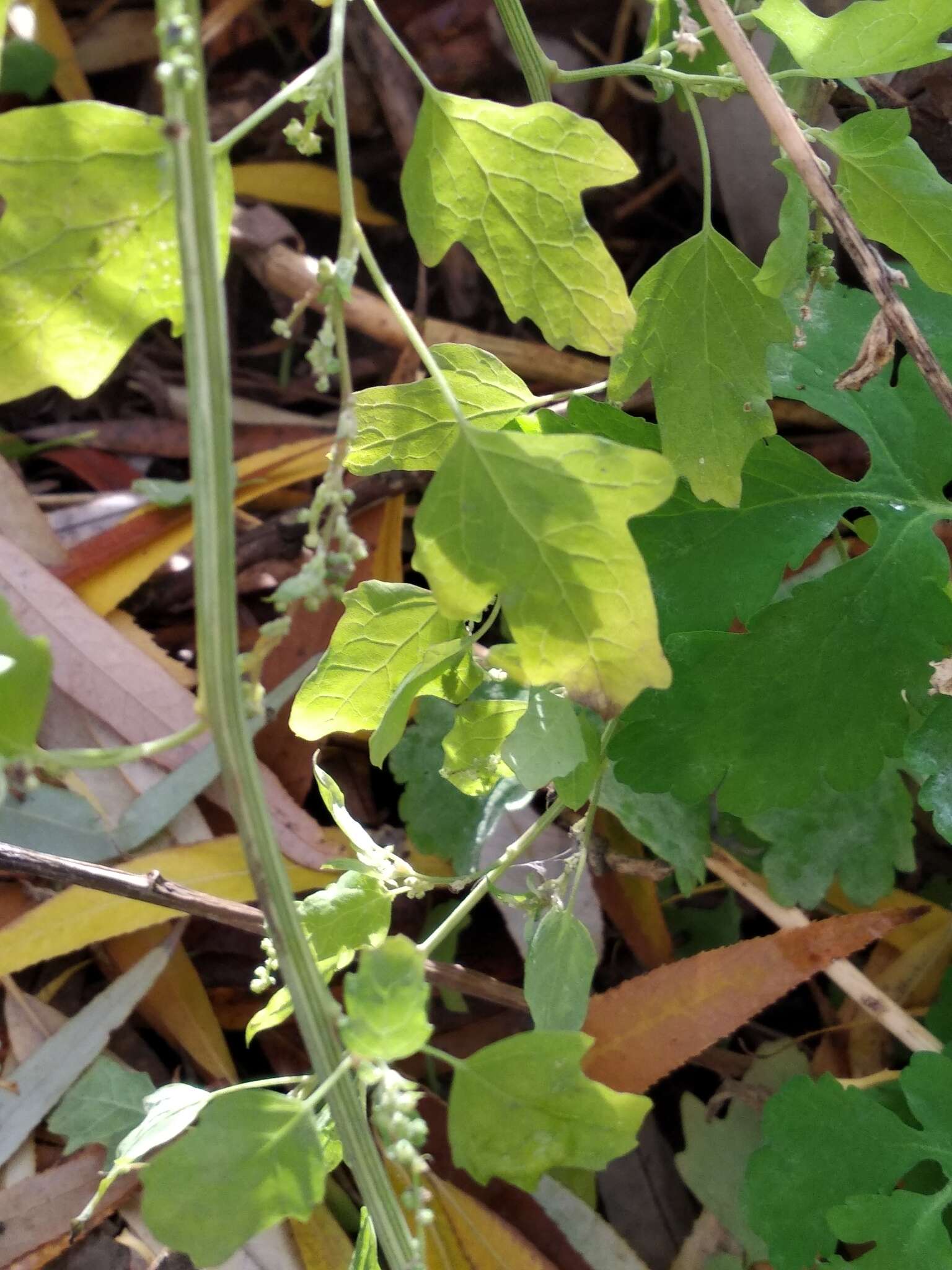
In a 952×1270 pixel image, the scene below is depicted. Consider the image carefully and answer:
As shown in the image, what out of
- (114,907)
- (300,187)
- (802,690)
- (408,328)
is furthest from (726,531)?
(300,187)

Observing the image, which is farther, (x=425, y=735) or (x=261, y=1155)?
(x=425, y=735)

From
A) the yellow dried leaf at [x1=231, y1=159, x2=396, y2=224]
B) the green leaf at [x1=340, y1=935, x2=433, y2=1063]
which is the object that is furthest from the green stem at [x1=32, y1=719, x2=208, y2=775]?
the yellow dried leaf at [x1=231, y1=159, x2=396, y2=224]

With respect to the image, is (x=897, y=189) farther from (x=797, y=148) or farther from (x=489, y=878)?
(x=489, y=878)

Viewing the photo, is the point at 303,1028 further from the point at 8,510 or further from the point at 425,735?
the point at 8,510

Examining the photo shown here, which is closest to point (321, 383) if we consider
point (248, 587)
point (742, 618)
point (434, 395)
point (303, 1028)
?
point (434, 395)

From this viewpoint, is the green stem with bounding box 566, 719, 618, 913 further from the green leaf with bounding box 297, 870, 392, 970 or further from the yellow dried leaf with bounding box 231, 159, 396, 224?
the yellow dried leaf with bounding box 231, 159, 396, 224

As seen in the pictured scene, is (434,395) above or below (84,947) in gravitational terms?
above

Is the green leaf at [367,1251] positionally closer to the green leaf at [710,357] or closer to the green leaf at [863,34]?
the green leaf at [710,357]
